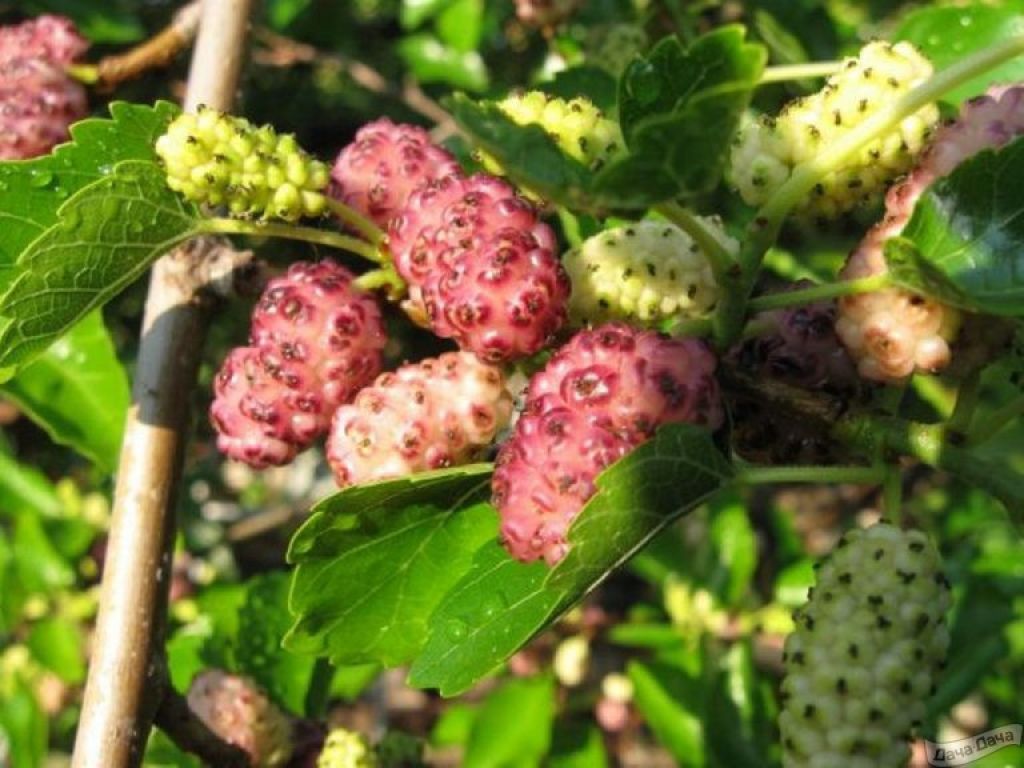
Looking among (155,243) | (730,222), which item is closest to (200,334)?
(155,243)

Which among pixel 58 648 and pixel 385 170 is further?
pixel 58 648

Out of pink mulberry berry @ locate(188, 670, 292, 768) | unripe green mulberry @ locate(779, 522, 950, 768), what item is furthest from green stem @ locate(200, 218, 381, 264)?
pink mulberry berry @ locate(188, 670, 292, 768)

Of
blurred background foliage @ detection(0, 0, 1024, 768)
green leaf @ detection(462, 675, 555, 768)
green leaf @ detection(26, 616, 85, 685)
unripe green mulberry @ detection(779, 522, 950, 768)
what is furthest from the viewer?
A: green leaf @ detection(462, 675, 555, 768)

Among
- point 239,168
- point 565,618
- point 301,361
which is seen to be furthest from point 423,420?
point 565,618

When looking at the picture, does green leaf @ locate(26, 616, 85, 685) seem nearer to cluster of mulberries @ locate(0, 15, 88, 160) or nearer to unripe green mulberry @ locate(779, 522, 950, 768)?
cluster of mulberries @ locate(0, 15, 88, 160)

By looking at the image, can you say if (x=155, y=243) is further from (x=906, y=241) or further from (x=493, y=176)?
(x=906, y=241)

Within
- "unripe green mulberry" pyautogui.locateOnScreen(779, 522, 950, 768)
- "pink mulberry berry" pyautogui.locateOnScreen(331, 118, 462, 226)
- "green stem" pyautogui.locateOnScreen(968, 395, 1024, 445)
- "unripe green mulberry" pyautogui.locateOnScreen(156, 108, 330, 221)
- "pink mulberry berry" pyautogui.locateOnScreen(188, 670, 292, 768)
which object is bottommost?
"pink mulberry berry" pyautogui.locateOnScreen(188, 670, 292, 768)

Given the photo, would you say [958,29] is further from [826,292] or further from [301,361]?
[301,361]
